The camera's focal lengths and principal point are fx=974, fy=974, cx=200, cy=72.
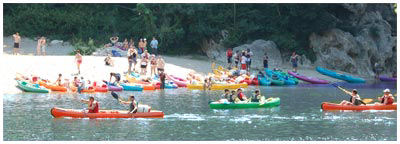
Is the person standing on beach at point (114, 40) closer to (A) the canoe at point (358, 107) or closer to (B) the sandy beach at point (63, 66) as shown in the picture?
(B) the sandy beach at point (63, 66)

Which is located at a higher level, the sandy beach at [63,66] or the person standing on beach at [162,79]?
the sandy beach at [63,66]

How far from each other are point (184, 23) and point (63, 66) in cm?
1109

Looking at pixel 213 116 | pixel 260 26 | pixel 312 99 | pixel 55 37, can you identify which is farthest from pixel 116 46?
pixel 213 116

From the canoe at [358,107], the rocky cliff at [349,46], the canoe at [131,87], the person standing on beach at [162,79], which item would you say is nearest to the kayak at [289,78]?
the rocky cliff at [349,46]

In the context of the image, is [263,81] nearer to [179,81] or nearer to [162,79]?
[179,81]

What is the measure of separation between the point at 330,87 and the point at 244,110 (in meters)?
13.2

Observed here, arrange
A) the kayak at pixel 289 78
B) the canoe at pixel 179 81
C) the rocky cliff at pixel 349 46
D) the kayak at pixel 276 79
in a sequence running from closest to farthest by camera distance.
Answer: the canoe at pixel 179 81
the kayak at pixel 276 79
the kayak at pixel 289 78
the rocky cliff at pixel 349 46

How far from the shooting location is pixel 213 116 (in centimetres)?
3403

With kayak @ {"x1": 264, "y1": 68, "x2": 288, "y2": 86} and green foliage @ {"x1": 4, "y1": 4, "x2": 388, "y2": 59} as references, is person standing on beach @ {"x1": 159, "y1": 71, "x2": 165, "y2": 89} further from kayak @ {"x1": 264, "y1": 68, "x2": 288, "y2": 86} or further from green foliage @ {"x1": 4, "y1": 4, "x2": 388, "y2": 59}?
green foliage @ {"x1": 4, "y1": 4, "x2": 388, "y2": 59}

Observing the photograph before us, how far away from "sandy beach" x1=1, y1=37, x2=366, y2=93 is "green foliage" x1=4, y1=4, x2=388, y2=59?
146 centimetres

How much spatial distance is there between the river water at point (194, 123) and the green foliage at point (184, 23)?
14579mm

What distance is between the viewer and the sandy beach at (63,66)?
148ft

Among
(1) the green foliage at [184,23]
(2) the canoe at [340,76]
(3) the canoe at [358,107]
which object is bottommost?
(3) the canoe at [358,107]

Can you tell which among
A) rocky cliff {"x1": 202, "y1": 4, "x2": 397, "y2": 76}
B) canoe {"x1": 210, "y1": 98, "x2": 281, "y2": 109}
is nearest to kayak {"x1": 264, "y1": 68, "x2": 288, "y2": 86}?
rocky cliff {"x1": 202, "y1": 4, "x2": 397, "y2": 76}
